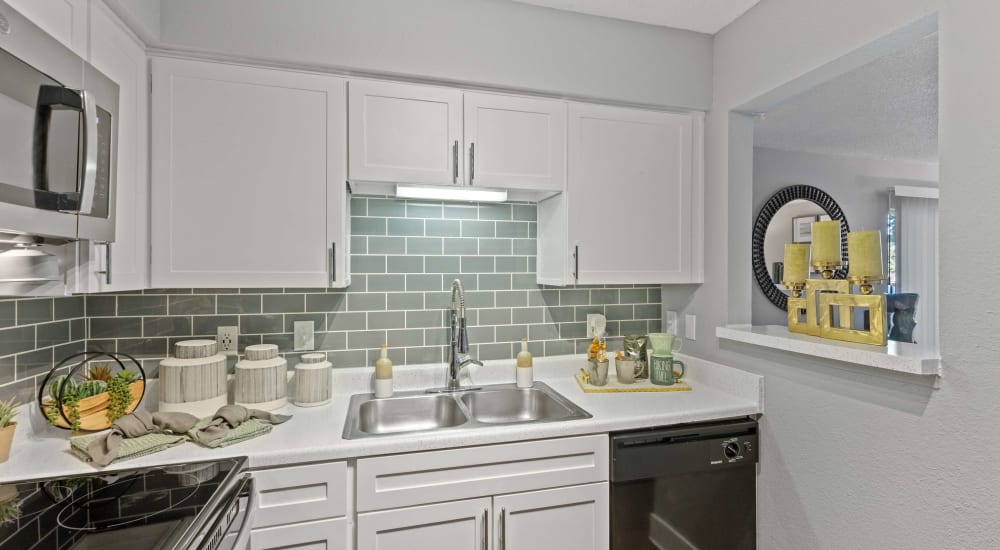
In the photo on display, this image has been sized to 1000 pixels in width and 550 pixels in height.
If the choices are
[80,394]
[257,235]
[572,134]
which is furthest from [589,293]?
[80,394]

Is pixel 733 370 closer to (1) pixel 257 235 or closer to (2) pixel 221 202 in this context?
(1) pixel 257 235

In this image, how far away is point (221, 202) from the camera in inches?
65.9

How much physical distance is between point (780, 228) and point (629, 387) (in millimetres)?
2367

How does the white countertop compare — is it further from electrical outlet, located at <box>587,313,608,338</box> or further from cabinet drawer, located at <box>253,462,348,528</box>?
electrical outlet, located at <box>587,313,608,338</box>

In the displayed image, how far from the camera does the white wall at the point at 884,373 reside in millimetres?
1205

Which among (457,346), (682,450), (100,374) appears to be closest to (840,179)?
(682,450)

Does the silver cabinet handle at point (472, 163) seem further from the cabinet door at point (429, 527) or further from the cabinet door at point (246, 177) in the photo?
the cabinet door at point (429, 527)

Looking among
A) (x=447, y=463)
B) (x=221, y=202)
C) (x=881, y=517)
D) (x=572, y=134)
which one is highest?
(x=572, y=134)

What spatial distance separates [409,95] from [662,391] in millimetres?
1614

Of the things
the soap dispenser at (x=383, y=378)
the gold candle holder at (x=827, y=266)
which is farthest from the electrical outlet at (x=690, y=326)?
→ the soap dispenser at (x=383, y=378)

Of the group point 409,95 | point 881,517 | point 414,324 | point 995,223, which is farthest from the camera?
point 414,324

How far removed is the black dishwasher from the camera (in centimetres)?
168

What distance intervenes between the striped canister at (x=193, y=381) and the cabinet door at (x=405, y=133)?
2.77 feet

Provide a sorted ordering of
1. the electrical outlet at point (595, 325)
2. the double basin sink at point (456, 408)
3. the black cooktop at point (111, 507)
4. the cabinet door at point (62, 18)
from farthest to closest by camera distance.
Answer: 1. the electrical outlet at point (595, 325)
2. the double basin sink at point (456, 408)
3. the cabinet door at point (62, 18)
4. the black cooktop at point (111, 507)
